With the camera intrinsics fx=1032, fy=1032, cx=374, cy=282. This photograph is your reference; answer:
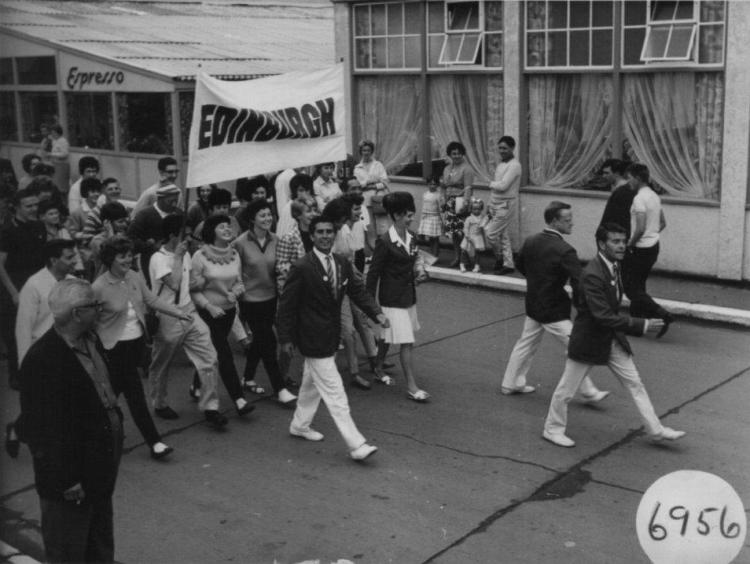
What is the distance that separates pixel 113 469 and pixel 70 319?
77cm

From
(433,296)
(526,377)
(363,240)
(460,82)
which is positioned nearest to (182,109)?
(460,82)

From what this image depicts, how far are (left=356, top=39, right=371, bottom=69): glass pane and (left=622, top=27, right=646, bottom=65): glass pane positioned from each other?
424 centimetres

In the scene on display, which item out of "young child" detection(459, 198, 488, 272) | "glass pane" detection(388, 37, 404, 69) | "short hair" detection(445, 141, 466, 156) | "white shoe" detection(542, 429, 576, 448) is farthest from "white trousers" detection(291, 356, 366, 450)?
"glass pane" detection(388, 37, 404, 69)

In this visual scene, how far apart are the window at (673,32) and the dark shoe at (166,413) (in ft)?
24.2

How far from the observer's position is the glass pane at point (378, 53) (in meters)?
15.2

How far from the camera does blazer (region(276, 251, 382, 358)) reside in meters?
7.23

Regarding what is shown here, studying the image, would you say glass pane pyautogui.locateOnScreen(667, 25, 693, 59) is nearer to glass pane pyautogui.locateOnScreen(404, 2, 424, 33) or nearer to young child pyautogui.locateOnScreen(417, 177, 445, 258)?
young child pyautogui.locateOnScreen(417, 177, 445, 258)

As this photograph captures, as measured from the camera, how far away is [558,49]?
13.2 meters

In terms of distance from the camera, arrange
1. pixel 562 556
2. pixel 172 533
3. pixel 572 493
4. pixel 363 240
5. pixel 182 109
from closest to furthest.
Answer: pixel 562 556 → pixel 172 533 → pixel 572 493 → pixel 363 240 → pixel 182 109

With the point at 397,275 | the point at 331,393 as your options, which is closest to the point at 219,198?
the point at 397,275

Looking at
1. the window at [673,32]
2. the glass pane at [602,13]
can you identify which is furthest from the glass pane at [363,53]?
the window at [673,32]

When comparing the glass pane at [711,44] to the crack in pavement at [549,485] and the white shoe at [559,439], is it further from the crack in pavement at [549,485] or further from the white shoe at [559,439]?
the white shoe at [559,439]

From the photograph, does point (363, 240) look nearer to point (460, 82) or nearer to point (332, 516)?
point (332, 516)

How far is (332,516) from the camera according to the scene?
6340mm
